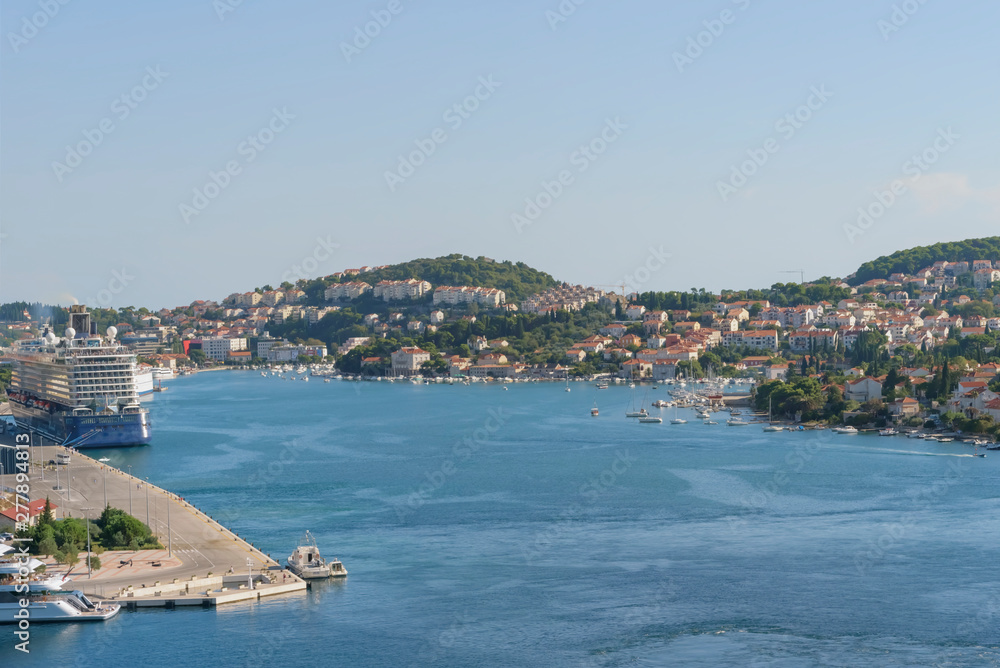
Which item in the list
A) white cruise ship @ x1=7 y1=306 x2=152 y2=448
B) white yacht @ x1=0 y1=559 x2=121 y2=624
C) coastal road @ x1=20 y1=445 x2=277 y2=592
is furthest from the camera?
white cruise ship @ x1=7 y1=306 x2=152 y2=448

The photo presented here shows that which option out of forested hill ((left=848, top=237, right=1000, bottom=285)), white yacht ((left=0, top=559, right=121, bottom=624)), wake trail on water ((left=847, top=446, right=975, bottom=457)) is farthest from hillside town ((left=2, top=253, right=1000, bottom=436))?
white yacht ((left=0, top=559, right=121, bottom=624))

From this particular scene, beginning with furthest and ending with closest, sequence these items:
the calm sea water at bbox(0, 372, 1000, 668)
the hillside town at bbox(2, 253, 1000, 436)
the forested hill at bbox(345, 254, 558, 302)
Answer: the forested hill at bbox(345, 254, 558, 302)
the hillside town at bbox(2, 253, 1000, 436)
the calm sea water at bbox(0, 372, 1000, 668)

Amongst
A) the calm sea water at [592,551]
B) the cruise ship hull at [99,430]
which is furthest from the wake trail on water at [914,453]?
the cruise ship hull at [99,430]

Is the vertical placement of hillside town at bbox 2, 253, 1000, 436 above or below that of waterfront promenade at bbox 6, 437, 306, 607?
above

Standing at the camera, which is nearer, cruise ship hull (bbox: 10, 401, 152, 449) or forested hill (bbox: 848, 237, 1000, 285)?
cruise ship hull (bbox: 10, 401, 152, 449)

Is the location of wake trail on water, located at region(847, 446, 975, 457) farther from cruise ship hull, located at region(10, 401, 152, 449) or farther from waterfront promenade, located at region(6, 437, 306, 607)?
cruise ship hull, located at region(10, 401, 152, 449)

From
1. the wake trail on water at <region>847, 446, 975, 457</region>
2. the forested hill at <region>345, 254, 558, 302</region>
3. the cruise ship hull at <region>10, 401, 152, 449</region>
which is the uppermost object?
the forested hill at <region>345, 254, 558, 302</region>

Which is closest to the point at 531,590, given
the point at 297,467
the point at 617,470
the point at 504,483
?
the point at 504,483
